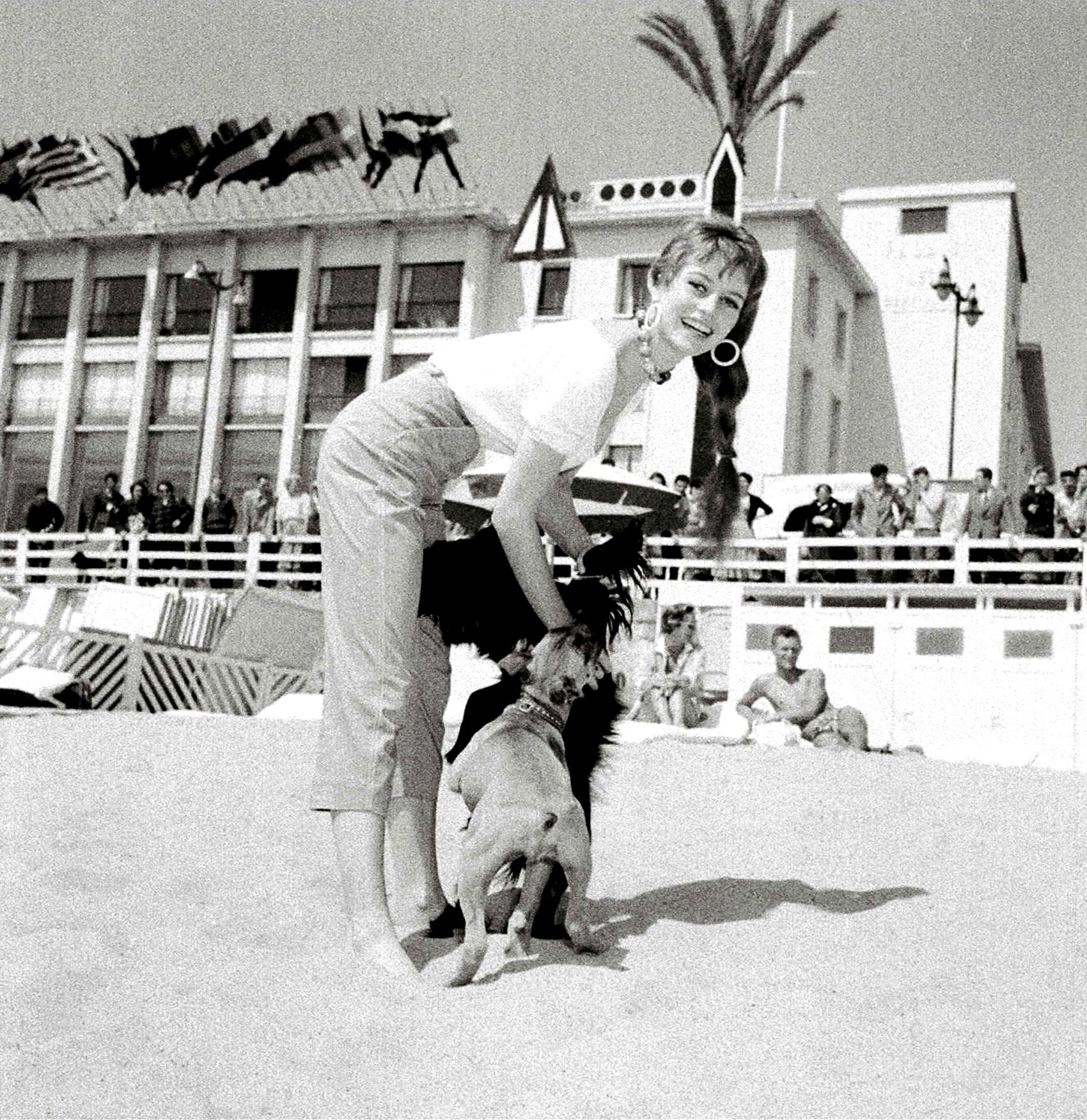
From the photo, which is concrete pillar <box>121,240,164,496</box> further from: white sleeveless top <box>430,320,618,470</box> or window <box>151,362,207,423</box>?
white sleeveless top <box>430,320,618,470</box>

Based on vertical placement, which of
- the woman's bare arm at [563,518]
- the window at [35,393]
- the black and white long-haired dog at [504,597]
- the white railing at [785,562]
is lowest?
the black and white long-haired dog at [504,597]

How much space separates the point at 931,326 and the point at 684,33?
1247 centimetres

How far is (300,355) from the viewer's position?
35.2 m

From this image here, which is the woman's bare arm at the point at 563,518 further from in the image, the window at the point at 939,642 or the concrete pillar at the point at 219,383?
the concrete pillar at the point at 219,383

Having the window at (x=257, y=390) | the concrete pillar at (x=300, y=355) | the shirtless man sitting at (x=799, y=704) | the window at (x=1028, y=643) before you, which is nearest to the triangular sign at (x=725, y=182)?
the window at (x=1028, y=643)

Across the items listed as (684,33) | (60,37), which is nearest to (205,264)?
(684,33)

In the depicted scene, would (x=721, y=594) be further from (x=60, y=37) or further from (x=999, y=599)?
(x=60, y=37)

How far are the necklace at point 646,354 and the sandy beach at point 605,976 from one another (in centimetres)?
133

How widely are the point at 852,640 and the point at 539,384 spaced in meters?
11.1

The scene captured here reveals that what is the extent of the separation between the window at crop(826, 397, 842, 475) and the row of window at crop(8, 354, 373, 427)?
9.87 m

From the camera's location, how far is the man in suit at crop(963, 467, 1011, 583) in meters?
13.9

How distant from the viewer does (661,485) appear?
15.9 meters

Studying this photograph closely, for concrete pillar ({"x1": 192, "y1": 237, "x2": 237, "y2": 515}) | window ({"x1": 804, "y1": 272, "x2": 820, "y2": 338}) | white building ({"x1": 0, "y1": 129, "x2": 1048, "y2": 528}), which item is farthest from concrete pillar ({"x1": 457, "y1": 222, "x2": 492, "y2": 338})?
window ({"x1": 804, "y1": 272, "x2": 820, "y2": 338})

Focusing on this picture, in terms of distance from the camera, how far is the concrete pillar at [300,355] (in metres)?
34.6
